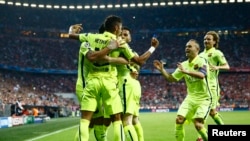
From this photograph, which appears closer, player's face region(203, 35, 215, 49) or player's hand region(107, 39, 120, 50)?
player's hand region(107, 39, 120, 50)

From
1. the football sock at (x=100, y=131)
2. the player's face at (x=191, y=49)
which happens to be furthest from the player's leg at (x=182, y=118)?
the football sock at (x=100, y=131)

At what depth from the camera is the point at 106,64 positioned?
6715 mm

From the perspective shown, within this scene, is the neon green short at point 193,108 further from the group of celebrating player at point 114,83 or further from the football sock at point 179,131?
the football sock at point 179,131

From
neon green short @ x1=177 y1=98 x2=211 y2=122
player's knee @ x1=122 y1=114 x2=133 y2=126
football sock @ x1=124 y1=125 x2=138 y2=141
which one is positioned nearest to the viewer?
football sock @ x1=124 y1=125 x2=138 y2=141

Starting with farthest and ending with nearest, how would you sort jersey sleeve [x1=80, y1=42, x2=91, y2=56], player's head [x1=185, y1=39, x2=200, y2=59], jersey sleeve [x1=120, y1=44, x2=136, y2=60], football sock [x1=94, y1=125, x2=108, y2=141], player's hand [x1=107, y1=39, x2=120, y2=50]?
1. player's head [x1=185, y1=39, x2=200, y2=59]
2. football sock [x1=94, y1=125, x2=108, y2=141]
3. jersey sleeve [x1=120, y1=44, x2=136, y2=60]
4. jersey sleeve [x1=80, y1=42, x2=91, y2=56]
5. player's hand [x1=107, y1=39, x2=120, y2=50]

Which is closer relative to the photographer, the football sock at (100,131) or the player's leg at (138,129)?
the football sock at (100,131)

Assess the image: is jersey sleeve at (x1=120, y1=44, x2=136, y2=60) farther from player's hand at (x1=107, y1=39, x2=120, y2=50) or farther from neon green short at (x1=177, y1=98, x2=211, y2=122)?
neon green short at (x1=177, y1=98, x2=211, y2=122)

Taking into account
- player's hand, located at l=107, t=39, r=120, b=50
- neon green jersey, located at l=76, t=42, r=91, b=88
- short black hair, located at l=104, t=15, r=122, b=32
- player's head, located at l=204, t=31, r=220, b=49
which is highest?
player's head, located at l=204, t=31, r=220, b=49

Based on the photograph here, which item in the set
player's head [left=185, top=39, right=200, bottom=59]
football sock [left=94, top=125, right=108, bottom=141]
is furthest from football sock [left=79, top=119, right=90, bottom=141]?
player's head [left=185, top=39, right=200, bottom=59]

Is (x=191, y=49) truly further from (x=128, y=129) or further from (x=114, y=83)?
(x=114, y=83)

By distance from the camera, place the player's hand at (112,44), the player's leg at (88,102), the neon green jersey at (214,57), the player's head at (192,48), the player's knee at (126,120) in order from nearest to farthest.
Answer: the player's hand at (112,44)
the player's leg at (88,102)
the player's knee at (126,120)
the player's head at (192,48)
the neon green jersey at (214,57)

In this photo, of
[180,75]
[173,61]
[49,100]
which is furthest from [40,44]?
[180,75]

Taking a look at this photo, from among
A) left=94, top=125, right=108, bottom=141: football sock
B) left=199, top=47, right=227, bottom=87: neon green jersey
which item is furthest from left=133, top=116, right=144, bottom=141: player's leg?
left=199, top=47, right=227, bottom=87: neon green jersey

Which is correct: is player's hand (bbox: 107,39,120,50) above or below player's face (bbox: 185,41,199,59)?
below
